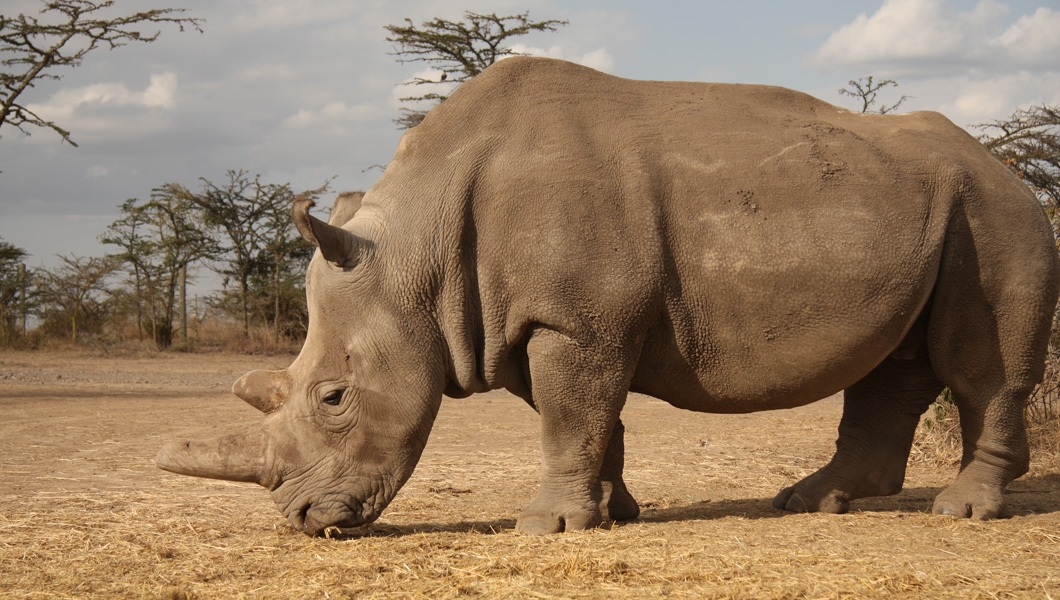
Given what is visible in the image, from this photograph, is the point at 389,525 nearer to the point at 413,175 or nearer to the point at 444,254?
the point at 444,254

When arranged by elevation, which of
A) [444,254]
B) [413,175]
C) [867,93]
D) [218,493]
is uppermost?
[867,93]

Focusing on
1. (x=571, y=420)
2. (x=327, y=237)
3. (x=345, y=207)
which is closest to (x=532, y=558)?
(x=571, y=420)

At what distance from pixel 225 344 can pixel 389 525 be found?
1935 centimetres

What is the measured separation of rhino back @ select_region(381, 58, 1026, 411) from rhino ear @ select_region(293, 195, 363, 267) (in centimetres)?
40

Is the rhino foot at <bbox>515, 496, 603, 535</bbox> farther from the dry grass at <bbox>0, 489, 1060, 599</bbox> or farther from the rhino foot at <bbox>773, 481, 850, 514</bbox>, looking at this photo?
the rhino foot at <bbox>773, 481, 850, 514</bbox>

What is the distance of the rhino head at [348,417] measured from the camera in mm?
4809

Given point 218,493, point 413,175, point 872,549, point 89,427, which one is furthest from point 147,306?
point 872,549

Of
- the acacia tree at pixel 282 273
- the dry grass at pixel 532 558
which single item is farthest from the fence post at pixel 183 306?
the dry grass at pixel 532 558

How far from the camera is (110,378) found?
54.2 feet

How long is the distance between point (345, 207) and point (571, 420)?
5.73 feet

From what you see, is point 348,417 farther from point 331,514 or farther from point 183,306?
point 183,306

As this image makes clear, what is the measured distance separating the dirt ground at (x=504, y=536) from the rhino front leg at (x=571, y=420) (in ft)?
0.52

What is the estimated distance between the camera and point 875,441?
576cm

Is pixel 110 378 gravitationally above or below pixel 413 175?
below
